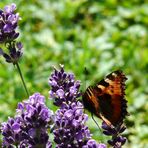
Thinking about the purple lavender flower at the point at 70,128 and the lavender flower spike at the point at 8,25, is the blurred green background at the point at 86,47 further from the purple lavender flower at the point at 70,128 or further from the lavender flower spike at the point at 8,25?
the purple lavender flower at the point at 70,128

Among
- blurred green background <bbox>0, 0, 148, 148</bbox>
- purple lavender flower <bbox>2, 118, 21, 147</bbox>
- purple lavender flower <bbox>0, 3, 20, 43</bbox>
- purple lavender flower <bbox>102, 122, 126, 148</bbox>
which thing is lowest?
purple lavender flower <bbox>102, 122, 126, 148</bbox>

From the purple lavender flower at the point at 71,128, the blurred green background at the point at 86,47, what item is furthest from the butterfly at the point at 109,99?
the blurred green background at the point at 86,47

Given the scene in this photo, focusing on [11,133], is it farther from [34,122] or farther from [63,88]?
[63,88]

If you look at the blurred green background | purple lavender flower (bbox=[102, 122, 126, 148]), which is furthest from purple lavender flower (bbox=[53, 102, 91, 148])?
the blurred green background

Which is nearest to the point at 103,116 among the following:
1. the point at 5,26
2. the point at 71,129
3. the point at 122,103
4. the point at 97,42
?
the point at 122,103

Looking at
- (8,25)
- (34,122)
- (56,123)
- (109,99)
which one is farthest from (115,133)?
(8,25)

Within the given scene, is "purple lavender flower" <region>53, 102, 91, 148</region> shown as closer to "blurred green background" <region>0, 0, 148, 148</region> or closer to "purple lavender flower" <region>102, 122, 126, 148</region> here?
"purple lavender flower" <region>102, 122, 126, 148</region>

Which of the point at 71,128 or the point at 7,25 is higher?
the point at 7,25
